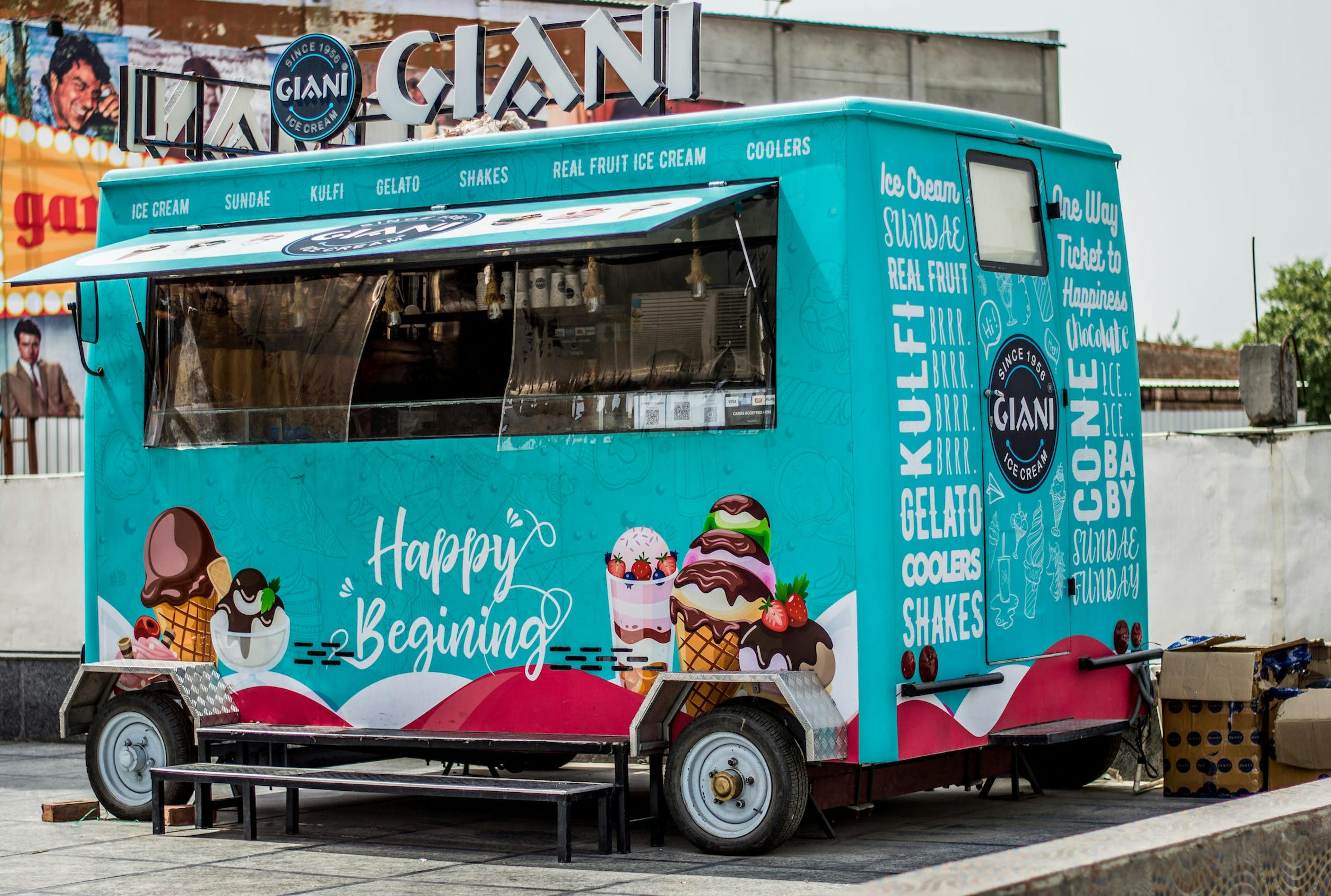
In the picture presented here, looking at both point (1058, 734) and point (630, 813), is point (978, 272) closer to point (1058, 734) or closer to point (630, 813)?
point (1058, 734)

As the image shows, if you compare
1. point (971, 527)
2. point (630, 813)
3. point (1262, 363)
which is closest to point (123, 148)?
point (630, 813)

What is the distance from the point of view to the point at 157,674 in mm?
10312

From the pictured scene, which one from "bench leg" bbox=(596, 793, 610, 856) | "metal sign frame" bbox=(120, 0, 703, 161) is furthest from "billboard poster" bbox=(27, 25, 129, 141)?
"bench leg" bbox=(596, 793, 610, 856)

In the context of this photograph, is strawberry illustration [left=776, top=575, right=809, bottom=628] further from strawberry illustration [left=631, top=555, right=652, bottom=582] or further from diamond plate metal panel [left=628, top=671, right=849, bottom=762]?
strawberry illustration [left=631, top=555, right=652, bottom=582]

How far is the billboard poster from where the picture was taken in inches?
923

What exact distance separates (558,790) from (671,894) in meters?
1.04

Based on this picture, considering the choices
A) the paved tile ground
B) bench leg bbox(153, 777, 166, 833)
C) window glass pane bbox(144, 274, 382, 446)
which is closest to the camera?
the paved tile ground

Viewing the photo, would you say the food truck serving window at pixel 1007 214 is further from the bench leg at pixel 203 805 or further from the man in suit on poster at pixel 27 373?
the man in suit on poster at pixel 27 373

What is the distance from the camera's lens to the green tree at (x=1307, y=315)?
A: 1959 inches

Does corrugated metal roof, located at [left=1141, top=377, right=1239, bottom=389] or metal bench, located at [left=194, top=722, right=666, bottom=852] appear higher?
corrugated metal roof, located at [left=1141, top=377, right=1239, bottom=389]

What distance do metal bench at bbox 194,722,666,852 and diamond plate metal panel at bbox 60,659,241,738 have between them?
0.29 ft

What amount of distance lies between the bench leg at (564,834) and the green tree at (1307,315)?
141ft

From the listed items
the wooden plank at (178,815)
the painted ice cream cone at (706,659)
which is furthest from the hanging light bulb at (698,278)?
the wooden plank at (178,815)

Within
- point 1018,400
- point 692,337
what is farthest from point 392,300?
point 1018,400
